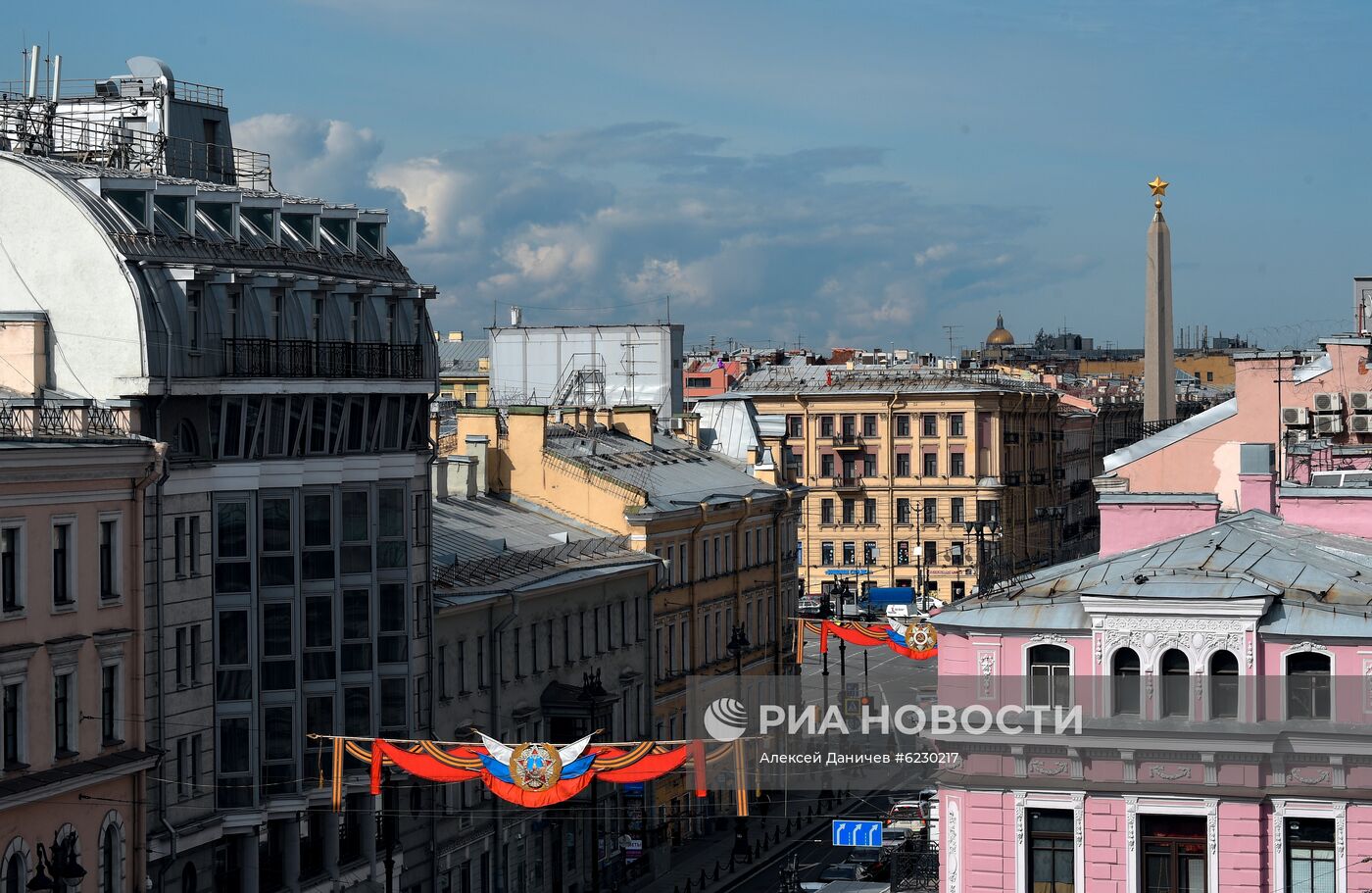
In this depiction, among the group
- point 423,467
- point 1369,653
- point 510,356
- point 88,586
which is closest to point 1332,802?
point 1369,653

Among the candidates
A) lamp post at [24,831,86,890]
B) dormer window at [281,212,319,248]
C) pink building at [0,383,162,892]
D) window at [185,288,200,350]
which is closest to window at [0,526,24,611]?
pink building at [0,383,162,892]

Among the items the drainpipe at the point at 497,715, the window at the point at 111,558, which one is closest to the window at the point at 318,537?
the window at the point at 111,558

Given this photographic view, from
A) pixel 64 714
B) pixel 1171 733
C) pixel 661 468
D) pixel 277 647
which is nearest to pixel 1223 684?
pixel 1171 733

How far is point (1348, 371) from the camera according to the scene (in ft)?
192

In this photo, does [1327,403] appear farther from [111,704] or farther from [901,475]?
[901,475]

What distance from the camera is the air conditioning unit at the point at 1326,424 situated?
54.7m

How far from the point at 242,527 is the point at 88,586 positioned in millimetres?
5381

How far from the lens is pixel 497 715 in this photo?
5828 cm

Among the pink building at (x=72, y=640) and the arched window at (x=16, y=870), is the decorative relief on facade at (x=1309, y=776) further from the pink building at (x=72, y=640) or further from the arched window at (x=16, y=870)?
the arched window at (x=16, y=870)

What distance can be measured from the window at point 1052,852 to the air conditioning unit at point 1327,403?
→ 82.0ft

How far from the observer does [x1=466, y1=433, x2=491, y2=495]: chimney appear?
6906cm

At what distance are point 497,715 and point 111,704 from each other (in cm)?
1633

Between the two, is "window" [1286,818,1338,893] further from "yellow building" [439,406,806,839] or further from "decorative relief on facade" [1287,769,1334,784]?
"yellow building" [439,406,806,839]

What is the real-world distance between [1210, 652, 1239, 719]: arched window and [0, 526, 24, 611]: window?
19.9 meters
